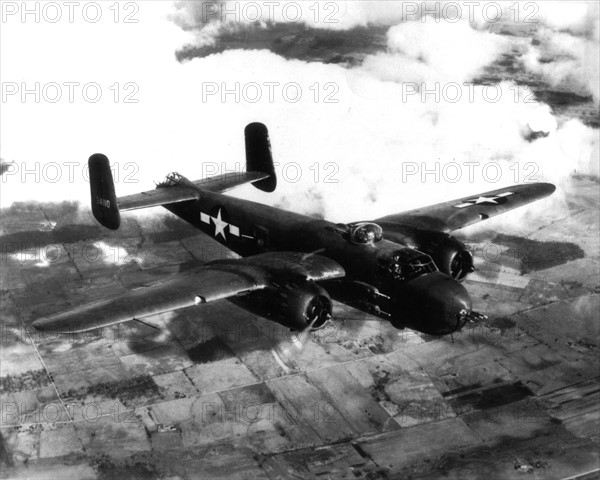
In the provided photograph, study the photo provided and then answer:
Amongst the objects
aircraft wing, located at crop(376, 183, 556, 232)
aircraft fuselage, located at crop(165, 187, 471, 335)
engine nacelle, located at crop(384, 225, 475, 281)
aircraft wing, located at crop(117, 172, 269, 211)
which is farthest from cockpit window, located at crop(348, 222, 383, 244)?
aircraft wing, located at crop(117, 172, 269, 211)

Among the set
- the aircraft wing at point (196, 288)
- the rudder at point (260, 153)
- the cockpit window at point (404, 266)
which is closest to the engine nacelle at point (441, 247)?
the cockpit window at point (404, 266)

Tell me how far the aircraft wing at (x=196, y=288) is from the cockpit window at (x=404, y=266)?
1878 mm

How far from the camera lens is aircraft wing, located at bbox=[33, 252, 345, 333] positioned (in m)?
22.5

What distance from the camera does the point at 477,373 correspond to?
3189cm

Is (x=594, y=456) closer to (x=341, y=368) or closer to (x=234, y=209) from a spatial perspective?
(x=341, y=368)

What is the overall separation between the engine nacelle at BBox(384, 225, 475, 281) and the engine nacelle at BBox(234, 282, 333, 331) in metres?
5.84

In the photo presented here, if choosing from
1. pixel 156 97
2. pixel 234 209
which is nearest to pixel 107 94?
pixel 156 97

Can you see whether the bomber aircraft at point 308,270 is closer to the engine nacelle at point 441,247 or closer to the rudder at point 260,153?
the engine nacelle at point 441,247

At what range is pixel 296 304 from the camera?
79.7 ft

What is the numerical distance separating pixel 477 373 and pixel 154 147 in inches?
1148

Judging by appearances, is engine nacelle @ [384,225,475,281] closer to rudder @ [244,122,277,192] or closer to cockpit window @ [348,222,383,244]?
cockpit window @ [348,222,383,244]

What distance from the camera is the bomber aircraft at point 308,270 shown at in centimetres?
2444

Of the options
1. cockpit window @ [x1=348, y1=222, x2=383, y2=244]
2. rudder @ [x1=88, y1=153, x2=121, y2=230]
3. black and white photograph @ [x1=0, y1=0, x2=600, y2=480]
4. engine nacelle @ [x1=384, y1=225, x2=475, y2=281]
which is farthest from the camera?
rudder @ [x1=88, y1=153, x2=121, y2=230]

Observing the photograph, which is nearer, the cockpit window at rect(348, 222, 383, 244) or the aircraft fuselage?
the aircraft fuselage
